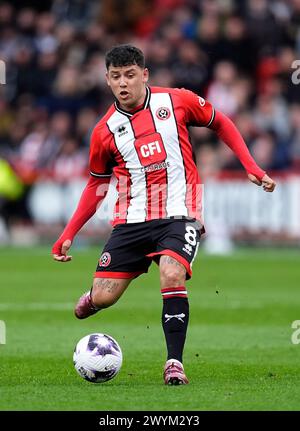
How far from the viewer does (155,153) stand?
26.2 feet

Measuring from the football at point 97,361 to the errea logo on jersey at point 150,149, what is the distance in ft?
4.16

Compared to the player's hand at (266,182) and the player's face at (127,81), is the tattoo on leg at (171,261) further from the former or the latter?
the player's face at (127,81)

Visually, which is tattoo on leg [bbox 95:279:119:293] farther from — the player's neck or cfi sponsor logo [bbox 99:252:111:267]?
the player's neck

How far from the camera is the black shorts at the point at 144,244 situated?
25.6 ft

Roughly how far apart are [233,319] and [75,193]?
369 inches

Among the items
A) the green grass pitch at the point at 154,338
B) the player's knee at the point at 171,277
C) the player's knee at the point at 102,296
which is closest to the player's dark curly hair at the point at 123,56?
the player's knee at the point at 171,277

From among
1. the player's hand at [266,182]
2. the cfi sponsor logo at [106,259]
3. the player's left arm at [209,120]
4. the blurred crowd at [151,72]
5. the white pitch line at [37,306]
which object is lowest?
the cfi sponsor logo at [106,259]

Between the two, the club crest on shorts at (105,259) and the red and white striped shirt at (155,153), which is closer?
the red and white striped shirt at (155,153)

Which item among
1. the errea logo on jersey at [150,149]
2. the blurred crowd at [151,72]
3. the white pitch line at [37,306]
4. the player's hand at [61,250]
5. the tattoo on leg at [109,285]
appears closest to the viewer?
the errea logo on jersey at [150,149]

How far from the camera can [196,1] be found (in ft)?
76.3

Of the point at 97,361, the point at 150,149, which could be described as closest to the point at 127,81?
the point at 150,149

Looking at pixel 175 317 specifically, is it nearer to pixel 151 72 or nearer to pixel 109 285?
pixel 109 285
